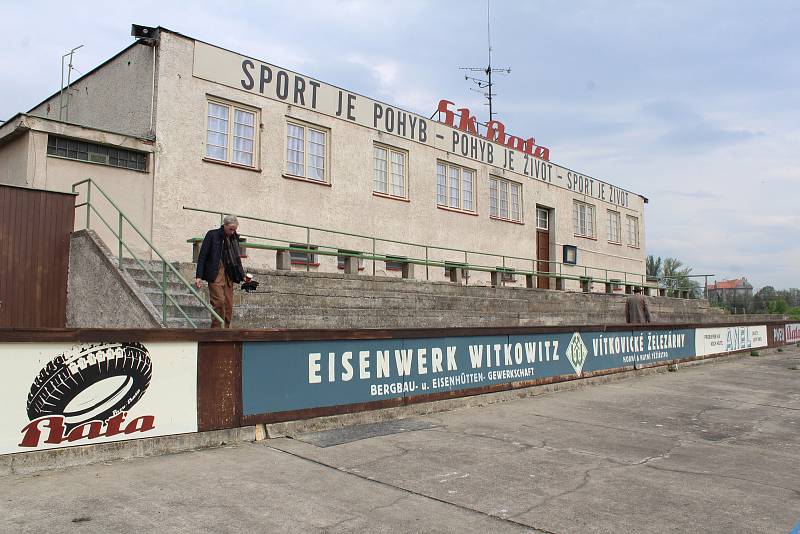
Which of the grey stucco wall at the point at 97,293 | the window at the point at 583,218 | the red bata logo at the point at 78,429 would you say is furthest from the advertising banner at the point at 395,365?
the window at the point at 583,218

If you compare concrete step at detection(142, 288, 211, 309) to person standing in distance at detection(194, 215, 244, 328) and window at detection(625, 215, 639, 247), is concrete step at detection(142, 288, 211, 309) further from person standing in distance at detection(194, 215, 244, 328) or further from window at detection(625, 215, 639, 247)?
window at detection(625, 215, 639, 247)

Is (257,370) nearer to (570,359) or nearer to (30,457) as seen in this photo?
(30,457)

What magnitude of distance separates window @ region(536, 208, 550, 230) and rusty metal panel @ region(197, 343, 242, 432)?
2148cm

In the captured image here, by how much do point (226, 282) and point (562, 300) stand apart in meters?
15.2

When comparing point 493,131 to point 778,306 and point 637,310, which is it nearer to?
point 637,310

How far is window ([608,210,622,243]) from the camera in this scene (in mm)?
31500

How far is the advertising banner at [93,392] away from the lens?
16.6ft

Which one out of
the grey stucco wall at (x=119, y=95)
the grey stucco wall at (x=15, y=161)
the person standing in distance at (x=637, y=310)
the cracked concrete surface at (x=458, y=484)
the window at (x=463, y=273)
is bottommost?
the cracked concrete surface at (x=458, y=484)

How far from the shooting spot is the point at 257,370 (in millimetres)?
6688

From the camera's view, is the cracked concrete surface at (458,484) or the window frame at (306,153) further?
the window frame at (306,153)

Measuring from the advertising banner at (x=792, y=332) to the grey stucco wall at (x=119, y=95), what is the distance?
25.6 meters

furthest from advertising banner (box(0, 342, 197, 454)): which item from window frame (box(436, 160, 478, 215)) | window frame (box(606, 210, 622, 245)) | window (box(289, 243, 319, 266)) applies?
window frame (box(606, 210, 622, 245))

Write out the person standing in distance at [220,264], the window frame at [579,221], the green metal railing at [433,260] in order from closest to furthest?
1. the person standing in distance at [220,264]
2. the green metal railing at [433,260]
3. the window frame at [579,221]

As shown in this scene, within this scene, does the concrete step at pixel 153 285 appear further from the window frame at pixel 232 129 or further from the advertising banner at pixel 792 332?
the advertising banner at pixel 792 332
